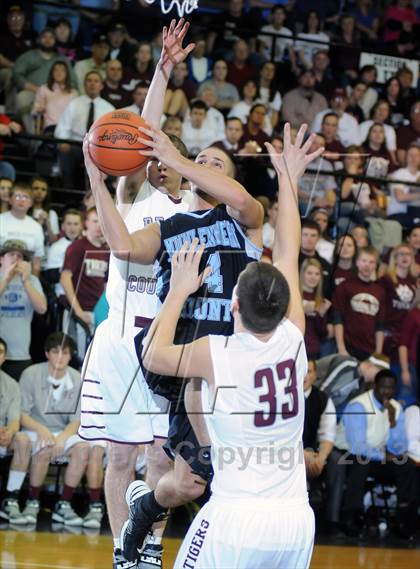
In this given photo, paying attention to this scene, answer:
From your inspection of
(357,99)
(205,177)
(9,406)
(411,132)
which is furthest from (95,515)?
(357,99)

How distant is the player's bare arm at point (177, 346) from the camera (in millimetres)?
4660

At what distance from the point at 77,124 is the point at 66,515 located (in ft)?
15.5

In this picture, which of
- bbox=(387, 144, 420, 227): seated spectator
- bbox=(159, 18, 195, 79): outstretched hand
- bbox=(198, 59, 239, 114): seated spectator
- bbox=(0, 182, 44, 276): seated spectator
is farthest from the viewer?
bbox=(198, 59, 239, 114): seated spectator

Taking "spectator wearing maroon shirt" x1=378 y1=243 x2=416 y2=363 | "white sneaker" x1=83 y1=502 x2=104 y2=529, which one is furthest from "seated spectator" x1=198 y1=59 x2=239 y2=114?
"white sneaker" x1=83 y1=502 x2=104 y2=529

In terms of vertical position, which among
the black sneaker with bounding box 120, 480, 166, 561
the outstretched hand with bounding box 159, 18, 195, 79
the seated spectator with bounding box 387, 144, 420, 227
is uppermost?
the seated spectator with bounding box 387, 144, 420, 227

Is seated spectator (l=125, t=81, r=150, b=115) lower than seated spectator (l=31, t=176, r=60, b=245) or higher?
higher

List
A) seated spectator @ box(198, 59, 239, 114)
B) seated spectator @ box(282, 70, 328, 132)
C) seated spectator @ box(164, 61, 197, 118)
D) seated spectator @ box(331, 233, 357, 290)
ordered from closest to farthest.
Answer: seated spectator @ box(331, 233, 357, 290) < seated spectator @ box(164, 61, 197, 118) < seated spectator @ box(198, 59, 239, 114) < seated spectator @ box(282, 70, 328, 132)

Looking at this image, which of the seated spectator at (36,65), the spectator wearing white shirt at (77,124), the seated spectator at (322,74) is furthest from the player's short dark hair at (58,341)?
the seated spectator at (322,74)

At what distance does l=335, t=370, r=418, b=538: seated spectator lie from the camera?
406 inches

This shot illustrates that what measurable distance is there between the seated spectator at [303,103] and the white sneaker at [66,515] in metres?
6.90

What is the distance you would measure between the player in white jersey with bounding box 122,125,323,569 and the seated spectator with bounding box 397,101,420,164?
10.3 meters

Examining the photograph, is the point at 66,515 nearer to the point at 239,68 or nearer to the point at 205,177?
the point at 205,177

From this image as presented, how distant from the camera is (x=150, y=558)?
6.39m

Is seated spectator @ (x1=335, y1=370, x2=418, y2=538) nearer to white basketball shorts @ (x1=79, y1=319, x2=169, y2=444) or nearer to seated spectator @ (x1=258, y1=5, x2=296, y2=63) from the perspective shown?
white basketball shorts @ (x1=79, y1=319, x2=169, y2=444)
